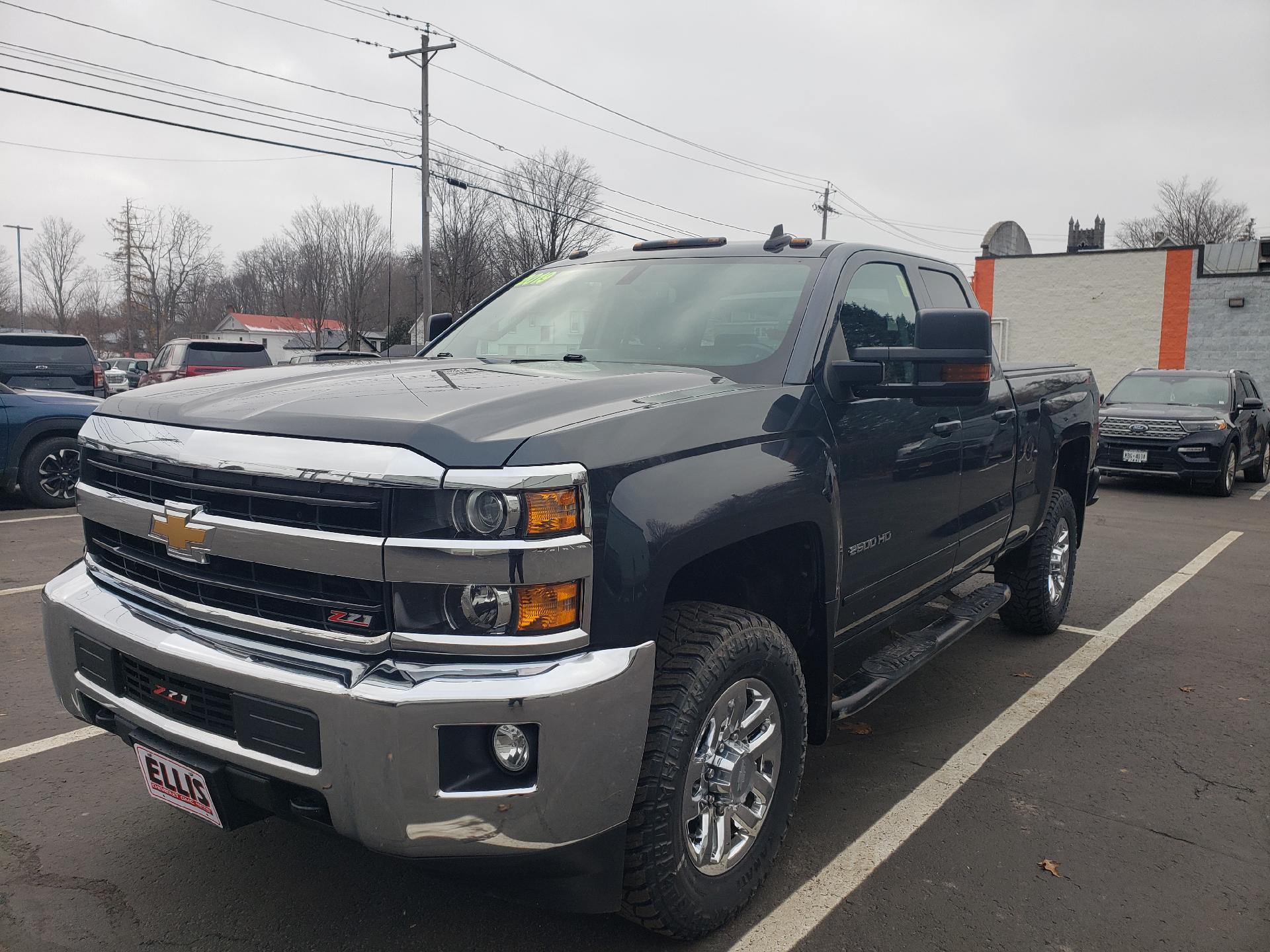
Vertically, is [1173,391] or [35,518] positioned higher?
[1173,391]

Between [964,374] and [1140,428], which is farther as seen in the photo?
[1140,428]

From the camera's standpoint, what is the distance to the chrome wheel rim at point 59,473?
371 inches

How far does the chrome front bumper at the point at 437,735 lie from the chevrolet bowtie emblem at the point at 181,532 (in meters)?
0.26

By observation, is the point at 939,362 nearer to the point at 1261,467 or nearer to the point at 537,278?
the point at 537,278

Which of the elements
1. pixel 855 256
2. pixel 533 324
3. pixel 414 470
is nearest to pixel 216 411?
pixel 414 470

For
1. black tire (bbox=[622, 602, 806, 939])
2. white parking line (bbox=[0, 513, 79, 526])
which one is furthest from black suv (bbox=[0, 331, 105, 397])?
black tire (bbox=[622, 602, 806, 939])

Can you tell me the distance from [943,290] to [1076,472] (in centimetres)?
212

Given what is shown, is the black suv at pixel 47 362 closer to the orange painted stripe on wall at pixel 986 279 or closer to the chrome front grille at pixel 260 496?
the chrome front grille at pixel 260 496

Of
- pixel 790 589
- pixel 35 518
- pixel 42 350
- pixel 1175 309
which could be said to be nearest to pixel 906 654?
pixel 790 589

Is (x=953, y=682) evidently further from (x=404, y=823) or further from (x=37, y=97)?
(x=37, y=97)

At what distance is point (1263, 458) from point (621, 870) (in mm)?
15294

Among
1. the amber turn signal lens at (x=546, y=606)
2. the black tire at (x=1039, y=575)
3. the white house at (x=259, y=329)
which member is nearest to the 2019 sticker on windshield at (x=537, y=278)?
the amber turn signal lens at (x=546, y=606)

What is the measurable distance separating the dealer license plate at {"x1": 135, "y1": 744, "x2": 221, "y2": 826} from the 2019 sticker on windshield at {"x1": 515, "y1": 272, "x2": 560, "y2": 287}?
8.31 feet

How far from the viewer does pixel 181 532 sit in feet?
7.79
